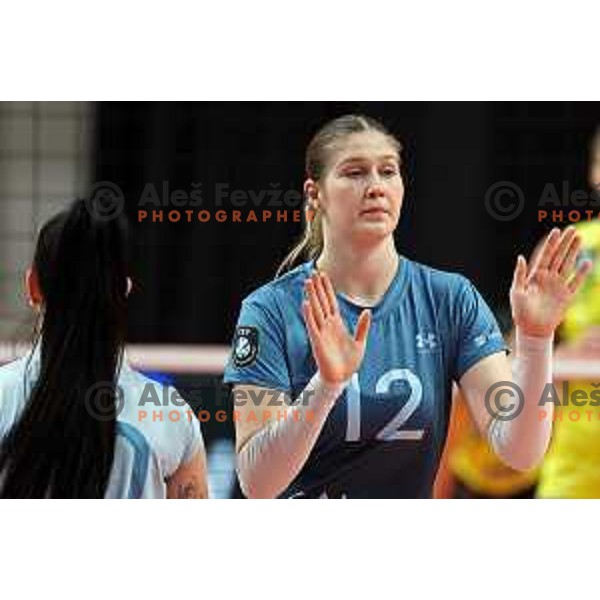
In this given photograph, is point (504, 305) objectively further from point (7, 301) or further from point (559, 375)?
point (7, 301)

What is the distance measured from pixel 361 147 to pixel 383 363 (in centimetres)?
61

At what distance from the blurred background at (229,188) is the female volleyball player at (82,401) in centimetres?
7

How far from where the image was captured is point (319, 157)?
532 centimetres

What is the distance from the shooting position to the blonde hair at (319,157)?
5.30 meters

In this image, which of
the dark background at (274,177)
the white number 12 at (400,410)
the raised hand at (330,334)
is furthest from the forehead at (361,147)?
the white number 12 at (400,410)

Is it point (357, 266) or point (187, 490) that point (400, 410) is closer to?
point (357, 266)

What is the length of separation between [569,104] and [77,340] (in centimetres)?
156

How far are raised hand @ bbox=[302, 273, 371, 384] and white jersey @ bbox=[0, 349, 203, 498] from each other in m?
0.42

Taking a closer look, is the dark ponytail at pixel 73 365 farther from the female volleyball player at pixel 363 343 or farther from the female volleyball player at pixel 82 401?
the female volleyball player at pixel 363 343

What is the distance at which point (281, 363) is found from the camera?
5305mm

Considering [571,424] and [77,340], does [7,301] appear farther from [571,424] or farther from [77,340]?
[571,424]
